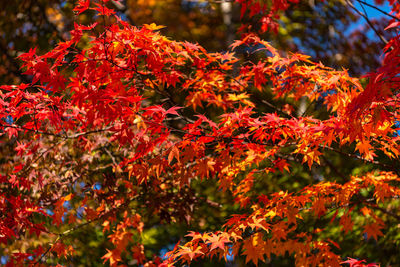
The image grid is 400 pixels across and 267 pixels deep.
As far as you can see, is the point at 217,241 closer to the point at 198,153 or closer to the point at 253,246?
the point at 253,246

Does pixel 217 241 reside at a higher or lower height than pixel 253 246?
higher

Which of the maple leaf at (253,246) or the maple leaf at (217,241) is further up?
the maple leaf at (217,241)

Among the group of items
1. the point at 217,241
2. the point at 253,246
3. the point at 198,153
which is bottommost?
the point at 253,246

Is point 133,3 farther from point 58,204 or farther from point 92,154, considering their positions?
point 58,204

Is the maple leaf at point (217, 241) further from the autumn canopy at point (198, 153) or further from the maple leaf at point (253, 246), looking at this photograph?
the maple leaf at point (253, 246)

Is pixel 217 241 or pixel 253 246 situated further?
pixel 253 246

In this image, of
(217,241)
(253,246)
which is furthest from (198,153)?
(253,246)

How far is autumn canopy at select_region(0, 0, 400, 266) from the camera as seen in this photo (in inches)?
91.6

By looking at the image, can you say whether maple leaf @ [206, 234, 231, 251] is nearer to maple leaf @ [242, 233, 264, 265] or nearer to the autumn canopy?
the autumn canopy

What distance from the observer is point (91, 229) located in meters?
5.37

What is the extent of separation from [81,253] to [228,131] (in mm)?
3893

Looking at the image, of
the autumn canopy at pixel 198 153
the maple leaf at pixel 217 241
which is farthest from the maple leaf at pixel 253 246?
the maple leaf at pixel 217 241

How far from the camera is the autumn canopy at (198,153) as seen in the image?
2326 millimetres

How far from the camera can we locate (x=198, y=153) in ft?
8.82
